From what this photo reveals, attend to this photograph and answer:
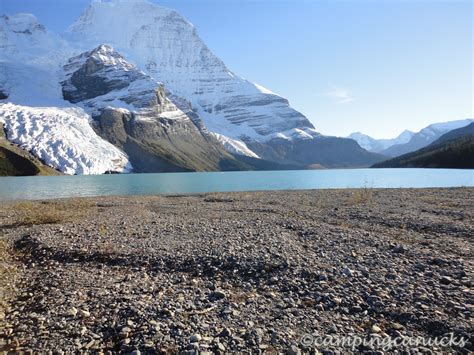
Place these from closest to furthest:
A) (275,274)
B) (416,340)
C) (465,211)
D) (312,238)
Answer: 1. (416,340)
2. (275,274)
3. (312,238)
4. (465,211)

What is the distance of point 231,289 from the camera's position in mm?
13180

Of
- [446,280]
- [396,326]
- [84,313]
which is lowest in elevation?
[396,326]

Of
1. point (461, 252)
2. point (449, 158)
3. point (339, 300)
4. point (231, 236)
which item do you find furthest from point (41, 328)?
point (449, 158)

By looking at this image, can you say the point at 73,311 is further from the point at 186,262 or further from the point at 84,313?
the point at 186,262

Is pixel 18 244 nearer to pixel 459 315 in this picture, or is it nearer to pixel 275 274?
pixel 275 274

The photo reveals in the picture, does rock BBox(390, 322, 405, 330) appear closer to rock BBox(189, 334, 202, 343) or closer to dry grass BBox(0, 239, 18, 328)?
rock BBox(189, 334, 202, 343)

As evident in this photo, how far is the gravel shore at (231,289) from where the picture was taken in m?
9.70

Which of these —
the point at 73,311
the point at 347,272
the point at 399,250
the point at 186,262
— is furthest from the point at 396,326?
the point at 73,311

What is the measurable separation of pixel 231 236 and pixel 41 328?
12.4 metres

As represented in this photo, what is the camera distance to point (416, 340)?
9.39 m

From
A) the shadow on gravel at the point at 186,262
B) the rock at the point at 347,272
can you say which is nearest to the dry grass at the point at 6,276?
the shadow on gravel at the point at 186,262

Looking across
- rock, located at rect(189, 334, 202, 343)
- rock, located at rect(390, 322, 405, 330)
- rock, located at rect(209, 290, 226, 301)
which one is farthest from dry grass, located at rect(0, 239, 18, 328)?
rock, located at rect(390, 322, 405, 330)

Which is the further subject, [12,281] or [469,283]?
[12,281]

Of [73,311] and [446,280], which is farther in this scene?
[446,280]
